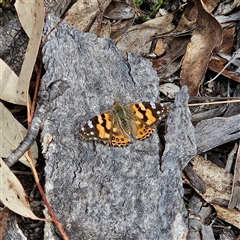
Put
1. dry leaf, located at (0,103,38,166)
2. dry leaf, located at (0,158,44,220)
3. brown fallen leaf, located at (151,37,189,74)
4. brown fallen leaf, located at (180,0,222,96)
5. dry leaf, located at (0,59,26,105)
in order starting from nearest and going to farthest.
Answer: dry leaf, located at (0,158,44,220) < dry leaf, located at (0,103,38,166) < dry leaf, located at (0,59,26,105) < brown fallen leaf, located at (180,0,222,96) < brown fallen leaf, located at (151,37,189,74)

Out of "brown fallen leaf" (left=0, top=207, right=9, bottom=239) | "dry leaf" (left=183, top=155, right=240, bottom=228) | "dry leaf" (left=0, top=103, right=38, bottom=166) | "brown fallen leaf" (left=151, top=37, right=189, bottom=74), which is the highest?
"dry leaf" (left=0, top=103, right=38, bottom=166)

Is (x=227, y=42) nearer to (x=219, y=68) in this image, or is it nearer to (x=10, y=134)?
(x=219, y=68)

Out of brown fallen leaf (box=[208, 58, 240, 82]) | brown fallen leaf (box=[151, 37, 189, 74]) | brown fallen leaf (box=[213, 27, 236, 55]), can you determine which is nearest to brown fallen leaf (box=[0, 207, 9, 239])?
brown fallen leaf (box=[151, 37, 189, 74])

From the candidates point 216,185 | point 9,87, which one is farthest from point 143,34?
point 216,185

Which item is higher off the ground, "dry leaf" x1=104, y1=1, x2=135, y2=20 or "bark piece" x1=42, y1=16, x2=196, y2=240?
"dry leaf" x1=104, y1=1, x2=135, y2=20

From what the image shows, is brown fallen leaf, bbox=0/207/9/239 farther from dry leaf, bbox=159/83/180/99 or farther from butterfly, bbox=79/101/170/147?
dry leaf, bbox=159/83/180/99

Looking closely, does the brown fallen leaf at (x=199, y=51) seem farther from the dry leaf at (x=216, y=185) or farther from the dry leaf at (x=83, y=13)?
the dry leaf at (x=83, y=13)

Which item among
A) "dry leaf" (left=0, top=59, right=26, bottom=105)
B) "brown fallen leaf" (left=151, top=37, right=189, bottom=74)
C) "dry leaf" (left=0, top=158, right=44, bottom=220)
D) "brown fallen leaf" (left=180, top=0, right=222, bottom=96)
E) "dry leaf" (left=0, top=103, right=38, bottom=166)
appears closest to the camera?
"dry leaf" (left=0, top=158, right=44, bottom=220)

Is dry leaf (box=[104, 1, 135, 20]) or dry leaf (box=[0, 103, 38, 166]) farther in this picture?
dry leaf (box=[104, 1, 135, 20])
